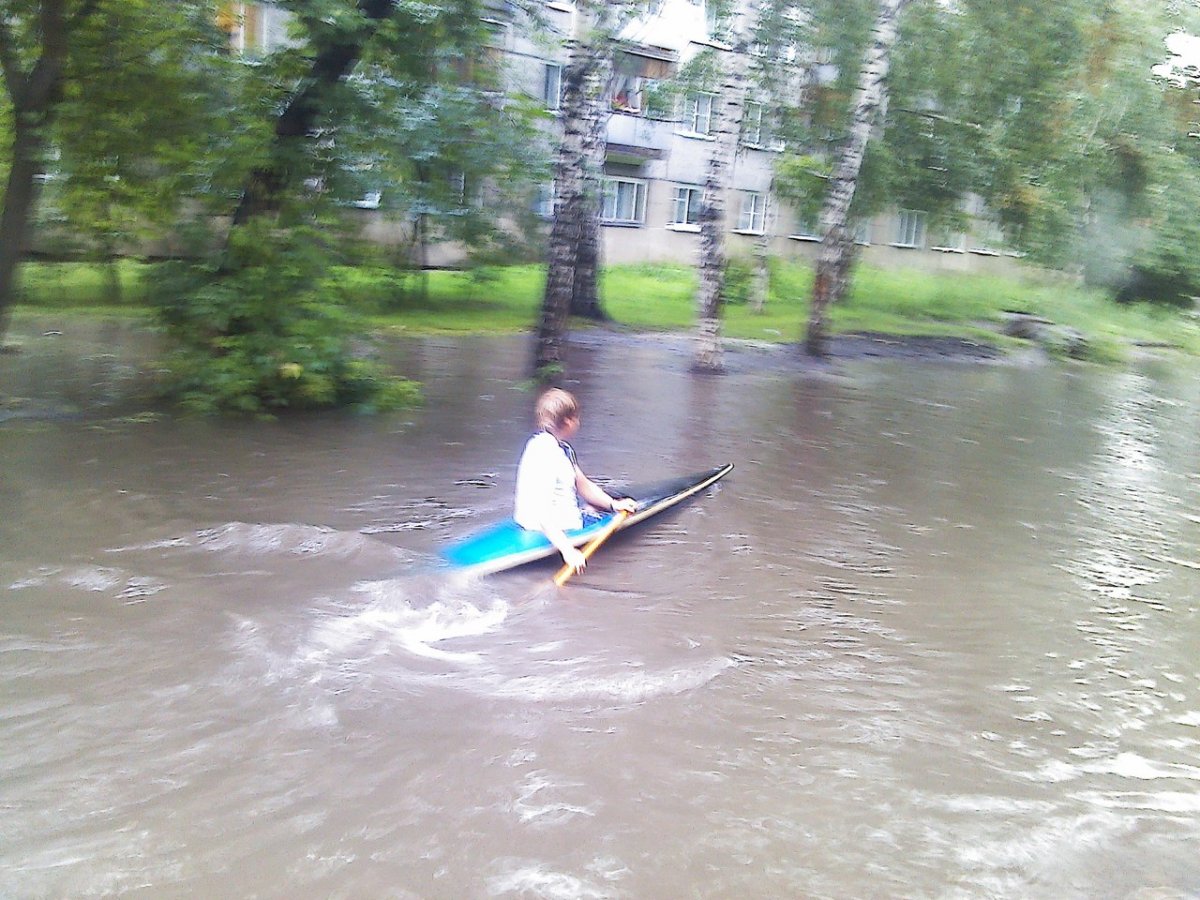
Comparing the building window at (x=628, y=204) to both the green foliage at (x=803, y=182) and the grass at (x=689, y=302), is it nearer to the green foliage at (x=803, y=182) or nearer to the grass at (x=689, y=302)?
the grass at (x=689, y=302)

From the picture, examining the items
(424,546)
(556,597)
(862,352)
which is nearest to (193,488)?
Result: (424,546)

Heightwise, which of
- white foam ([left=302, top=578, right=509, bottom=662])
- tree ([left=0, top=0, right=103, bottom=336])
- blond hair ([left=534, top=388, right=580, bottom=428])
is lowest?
white foam ([left=302, top=578, right=509, bottom=662])

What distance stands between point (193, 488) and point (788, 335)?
49.4 feet

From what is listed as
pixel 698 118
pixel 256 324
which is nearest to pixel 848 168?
pixel 256 324

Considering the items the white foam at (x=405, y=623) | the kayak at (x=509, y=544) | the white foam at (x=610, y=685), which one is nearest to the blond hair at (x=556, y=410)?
the kayak at (x=509, y=544)

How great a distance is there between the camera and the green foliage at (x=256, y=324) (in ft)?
35.1

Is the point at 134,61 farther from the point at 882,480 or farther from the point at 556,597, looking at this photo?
the point at 882,480

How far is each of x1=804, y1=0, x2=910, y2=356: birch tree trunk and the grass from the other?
61.3 inches

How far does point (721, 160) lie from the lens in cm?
1609

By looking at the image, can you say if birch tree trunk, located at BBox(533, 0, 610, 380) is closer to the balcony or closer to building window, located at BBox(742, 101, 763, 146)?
building window, located at BBox(742, 101, 763, 146)

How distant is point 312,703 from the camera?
5.23 meters

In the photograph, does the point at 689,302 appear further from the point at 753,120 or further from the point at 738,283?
the point at 753,120

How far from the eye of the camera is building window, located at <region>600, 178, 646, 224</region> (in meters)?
32.5

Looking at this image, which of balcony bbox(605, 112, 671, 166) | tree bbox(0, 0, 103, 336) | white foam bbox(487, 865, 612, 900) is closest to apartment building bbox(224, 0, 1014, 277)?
balcony bbox(605, 112, 671, 166)
